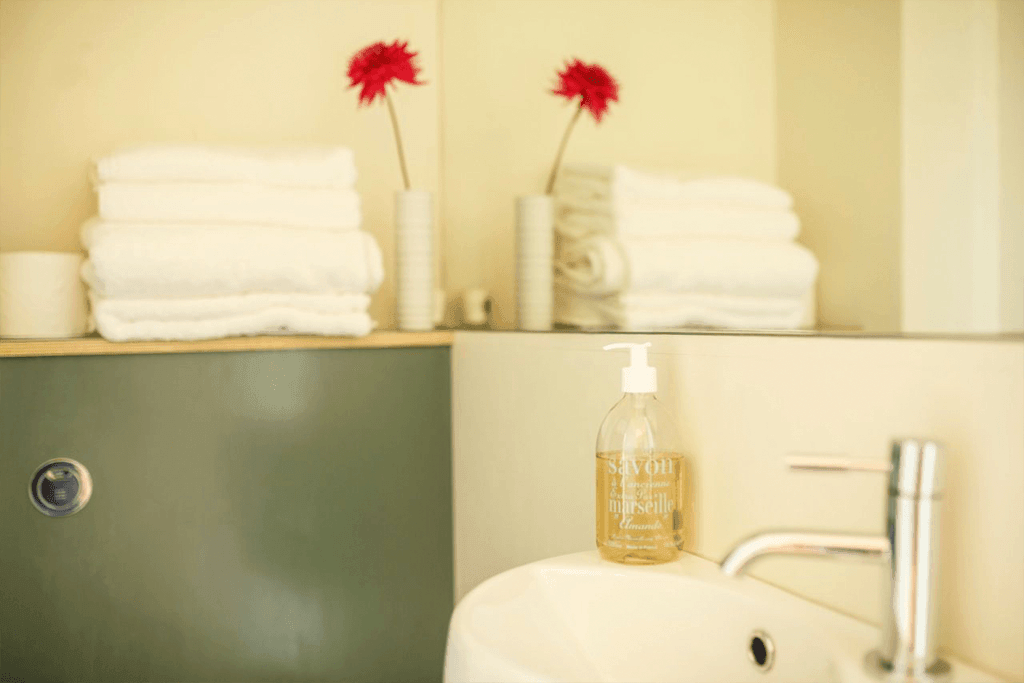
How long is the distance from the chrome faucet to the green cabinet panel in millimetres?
776

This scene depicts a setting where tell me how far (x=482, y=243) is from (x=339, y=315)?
1.09ft

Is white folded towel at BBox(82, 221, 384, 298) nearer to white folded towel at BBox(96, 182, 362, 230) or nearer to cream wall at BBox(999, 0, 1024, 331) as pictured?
white folded towel at BBox(96, 182, 362, 230)

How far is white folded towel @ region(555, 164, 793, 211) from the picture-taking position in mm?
736

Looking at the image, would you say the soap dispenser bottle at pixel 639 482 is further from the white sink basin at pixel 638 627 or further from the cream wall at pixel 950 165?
the cream wall at pixel 950 165

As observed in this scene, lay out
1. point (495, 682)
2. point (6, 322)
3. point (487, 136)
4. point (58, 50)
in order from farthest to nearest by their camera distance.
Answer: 1. point (487, 136)
2. point (58, 50)
3. point (6, 322)
4. point (495, 682)

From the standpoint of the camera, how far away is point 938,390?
0.51 meters

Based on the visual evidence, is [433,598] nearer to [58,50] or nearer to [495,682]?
[495,682]

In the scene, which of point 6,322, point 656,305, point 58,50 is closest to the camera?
point 656,305

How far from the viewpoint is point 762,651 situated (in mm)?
584

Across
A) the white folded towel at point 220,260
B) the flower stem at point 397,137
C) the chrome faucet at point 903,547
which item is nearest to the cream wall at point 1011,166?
the chrome faucet at point 903,547

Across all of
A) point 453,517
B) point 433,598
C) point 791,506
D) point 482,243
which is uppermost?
point 482,243

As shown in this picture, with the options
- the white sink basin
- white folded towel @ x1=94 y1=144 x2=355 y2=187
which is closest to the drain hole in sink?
the white sink basin

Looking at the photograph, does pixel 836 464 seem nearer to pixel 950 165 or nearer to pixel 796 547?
pixel 796 547

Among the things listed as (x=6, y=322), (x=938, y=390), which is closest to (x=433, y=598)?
(x=6, y=322)
